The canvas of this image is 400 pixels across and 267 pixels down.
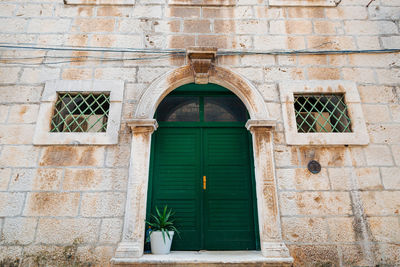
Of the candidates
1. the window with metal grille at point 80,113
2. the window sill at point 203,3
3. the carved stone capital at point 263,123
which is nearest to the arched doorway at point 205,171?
the carved stone capital at point 263,123

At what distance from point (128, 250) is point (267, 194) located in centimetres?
185

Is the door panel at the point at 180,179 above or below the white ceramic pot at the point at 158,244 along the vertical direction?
above

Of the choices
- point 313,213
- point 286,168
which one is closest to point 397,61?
point 286,168

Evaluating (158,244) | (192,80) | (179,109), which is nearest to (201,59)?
(192,80)

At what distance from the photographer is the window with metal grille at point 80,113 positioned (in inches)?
140

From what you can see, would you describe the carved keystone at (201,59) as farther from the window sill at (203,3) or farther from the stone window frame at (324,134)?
the stone window frame at (324,134)

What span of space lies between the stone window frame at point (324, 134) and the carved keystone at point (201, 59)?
113 centimetres

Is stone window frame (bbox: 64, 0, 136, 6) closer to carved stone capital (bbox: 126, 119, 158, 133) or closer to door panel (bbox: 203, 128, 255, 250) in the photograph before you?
carved stone capital (bbox: 126, 119, 158, 133)

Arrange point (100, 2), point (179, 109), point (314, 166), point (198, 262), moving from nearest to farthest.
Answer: point (198, 262)
point (314, 166)
point (100, 2)
point (179, 109)

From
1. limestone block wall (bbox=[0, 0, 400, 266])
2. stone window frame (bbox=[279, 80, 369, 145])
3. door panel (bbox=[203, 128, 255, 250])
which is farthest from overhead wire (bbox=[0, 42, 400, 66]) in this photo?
door panel (bbox=[203, 128, 255, 250])

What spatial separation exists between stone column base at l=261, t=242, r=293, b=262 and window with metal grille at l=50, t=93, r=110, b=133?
2.72m

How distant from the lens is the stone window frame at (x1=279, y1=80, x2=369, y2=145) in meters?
3.40

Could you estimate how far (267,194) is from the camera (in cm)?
317

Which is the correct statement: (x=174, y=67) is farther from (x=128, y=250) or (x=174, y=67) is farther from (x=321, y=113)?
(x=128, y=250)
